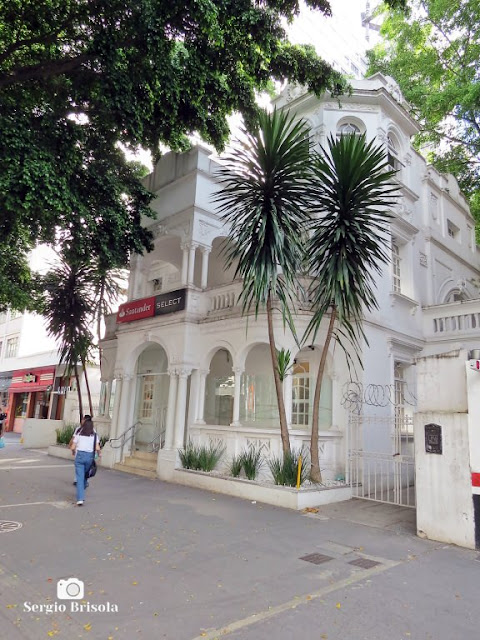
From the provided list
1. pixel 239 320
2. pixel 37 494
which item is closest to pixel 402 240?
pixel 239 320

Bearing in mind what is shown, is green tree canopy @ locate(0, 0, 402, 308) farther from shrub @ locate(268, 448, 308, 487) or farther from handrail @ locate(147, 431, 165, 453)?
handrail @ locate(147, 431, 165, 453)

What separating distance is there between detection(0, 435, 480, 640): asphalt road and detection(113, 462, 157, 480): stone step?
381cm

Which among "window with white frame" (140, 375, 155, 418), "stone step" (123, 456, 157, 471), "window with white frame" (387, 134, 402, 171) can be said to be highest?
"window with white frame" (387, 134, 402, 171)

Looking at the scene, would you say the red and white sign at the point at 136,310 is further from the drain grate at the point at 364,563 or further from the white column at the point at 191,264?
the drain grate at the point at 364,563

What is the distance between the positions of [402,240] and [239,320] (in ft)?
19.9

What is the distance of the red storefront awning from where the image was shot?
26375mm

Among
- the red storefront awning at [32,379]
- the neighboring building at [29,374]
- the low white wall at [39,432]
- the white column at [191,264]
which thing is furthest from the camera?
the red storefront awning at [32,379]

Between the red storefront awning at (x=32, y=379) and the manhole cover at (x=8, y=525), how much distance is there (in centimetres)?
2010

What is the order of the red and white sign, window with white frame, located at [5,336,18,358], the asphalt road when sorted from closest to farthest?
the asphalt road → the red and white sign → window with white frame, located at [5,336,18,358]

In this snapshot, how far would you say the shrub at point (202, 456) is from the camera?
11.2m

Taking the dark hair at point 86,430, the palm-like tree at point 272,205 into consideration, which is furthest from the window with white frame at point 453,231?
the dark hair at point 86,430

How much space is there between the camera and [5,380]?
31594 millimetres

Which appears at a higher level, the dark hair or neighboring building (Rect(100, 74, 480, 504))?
neighboring building (Rect(100, 74, 480, 504))

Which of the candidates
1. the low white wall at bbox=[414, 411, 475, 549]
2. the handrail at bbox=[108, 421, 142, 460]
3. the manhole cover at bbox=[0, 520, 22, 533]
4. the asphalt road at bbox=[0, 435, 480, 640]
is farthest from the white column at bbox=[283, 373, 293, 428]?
the handrail at bbox=[108, 421, 142, 460]
